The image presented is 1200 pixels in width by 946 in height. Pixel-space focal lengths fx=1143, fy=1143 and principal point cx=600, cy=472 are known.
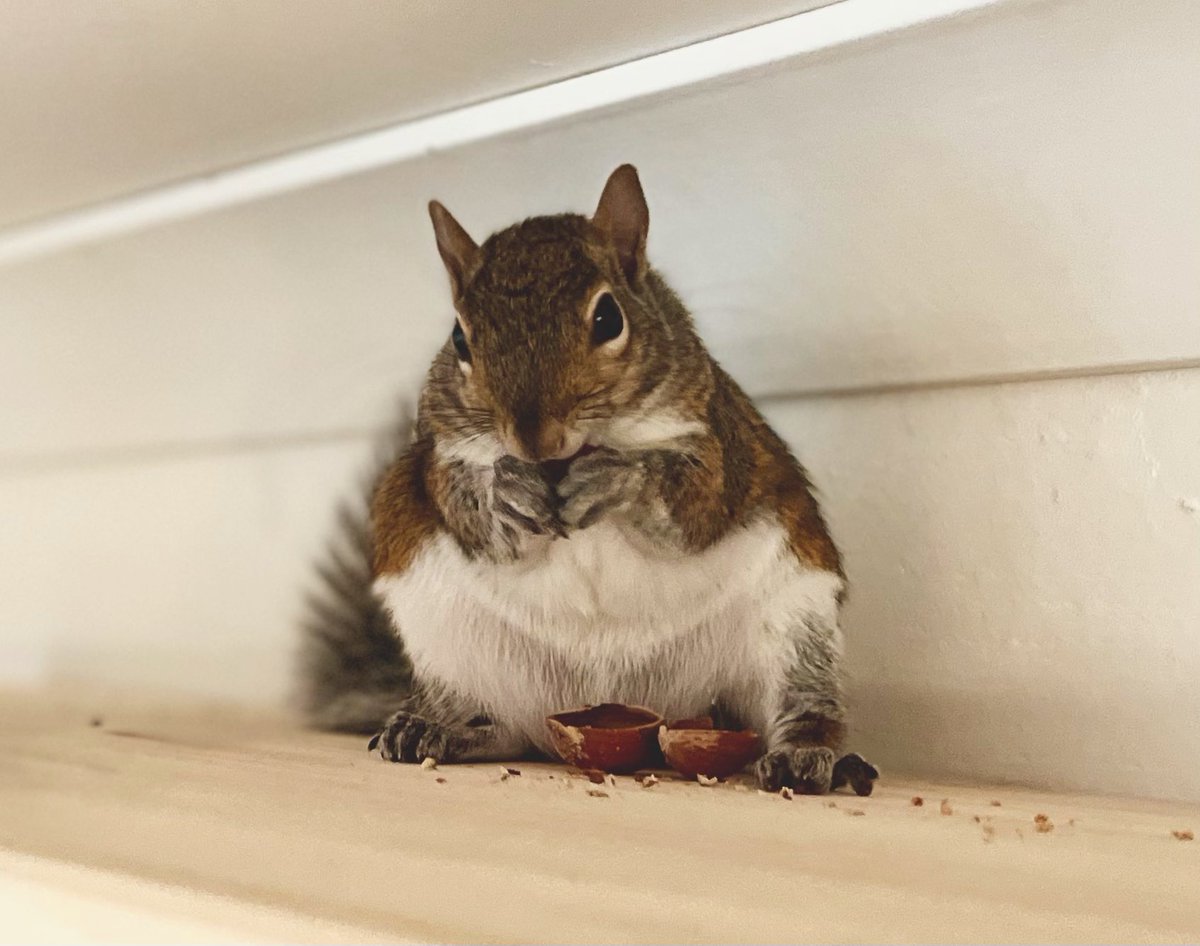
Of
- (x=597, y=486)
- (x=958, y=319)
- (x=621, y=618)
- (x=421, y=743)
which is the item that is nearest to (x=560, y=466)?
(x=597, y=486)

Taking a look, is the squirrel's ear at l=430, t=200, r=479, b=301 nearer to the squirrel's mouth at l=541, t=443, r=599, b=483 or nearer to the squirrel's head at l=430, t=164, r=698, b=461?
the squirrel's head at l=430, t=164, r=698, b=461

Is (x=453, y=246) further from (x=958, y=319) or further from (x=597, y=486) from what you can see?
(x=958, y=319)

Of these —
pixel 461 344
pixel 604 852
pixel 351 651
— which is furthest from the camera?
pixel 351 651

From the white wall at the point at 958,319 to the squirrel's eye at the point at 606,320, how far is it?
0.32m

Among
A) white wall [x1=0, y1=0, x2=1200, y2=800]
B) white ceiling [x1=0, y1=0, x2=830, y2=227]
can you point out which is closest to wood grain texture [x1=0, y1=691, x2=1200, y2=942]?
white wall [x1=0, y1=0, x2=1200, y2=800]

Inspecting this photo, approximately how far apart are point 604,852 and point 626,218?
550 mm

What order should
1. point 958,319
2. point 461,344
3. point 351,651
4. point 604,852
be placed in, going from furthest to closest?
point 351,651, point 958,319, point 461,344, point 604,852

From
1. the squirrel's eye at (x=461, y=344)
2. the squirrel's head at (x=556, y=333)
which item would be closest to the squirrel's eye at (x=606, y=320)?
the squirrel's head at (x=556, y=333)

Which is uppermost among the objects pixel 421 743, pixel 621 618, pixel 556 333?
pixel 556 333

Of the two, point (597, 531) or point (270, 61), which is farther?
point (270, 61)

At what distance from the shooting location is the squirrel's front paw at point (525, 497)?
3.05 feet

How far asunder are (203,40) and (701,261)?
550mm

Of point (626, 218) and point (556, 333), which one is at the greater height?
point (626, 218)

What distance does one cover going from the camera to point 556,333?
2.92 ft
